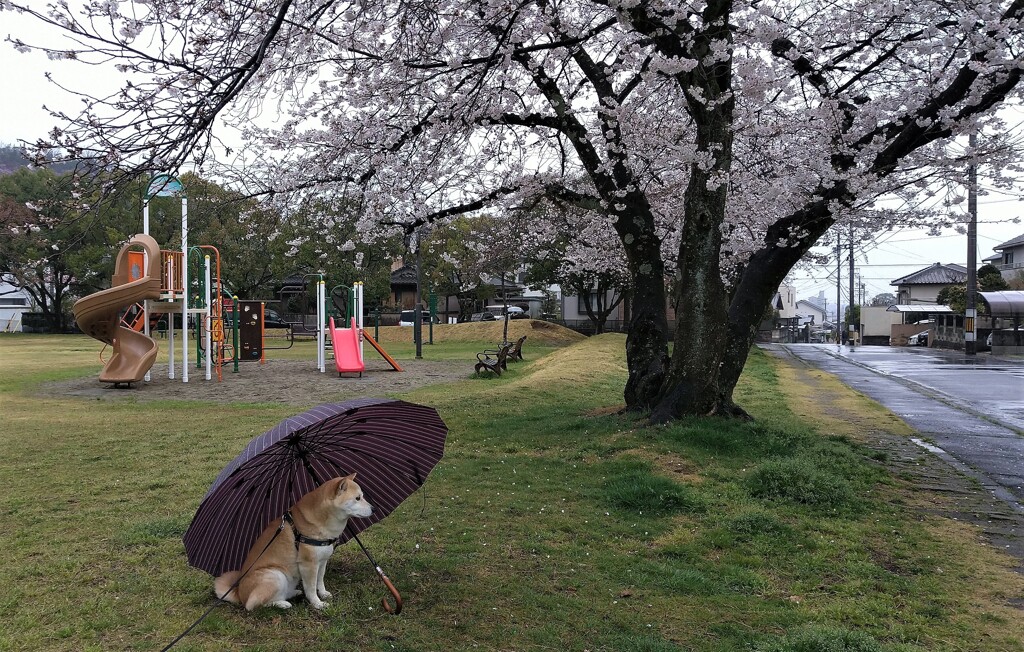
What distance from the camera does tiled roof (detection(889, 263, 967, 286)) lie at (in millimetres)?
67625

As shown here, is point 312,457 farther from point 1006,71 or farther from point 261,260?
point 261,260

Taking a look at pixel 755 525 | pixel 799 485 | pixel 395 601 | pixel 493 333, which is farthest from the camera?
pixel 493 333

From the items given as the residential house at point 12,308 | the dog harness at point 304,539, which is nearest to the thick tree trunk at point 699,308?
the dog harness at point 304,539

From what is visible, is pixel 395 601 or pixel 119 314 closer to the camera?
pixel 395 601

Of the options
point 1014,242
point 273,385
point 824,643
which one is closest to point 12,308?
point 273,385

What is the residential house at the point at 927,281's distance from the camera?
6806cm

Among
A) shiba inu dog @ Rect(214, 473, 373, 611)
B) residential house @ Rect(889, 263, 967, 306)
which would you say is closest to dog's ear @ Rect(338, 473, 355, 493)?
shiba inu dog @ Rect(214, 473, 373, 611)

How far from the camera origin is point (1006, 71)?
785cm

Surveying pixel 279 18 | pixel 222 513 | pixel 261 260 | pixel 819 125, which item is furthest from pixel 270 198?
pixel 261 260

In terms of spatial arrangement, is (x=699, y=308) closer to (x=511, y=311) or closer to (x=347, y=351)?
(x=347, y=351)

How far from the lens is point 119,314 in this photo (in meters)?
16.4

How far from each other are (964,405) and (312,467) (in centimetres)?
1362

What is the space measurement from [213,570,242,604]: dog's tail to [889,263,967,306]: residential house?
75525 millimetres

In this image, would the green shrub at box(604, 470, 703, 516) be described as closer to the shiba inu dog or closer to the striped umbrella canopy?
the striped umbrella canopy
